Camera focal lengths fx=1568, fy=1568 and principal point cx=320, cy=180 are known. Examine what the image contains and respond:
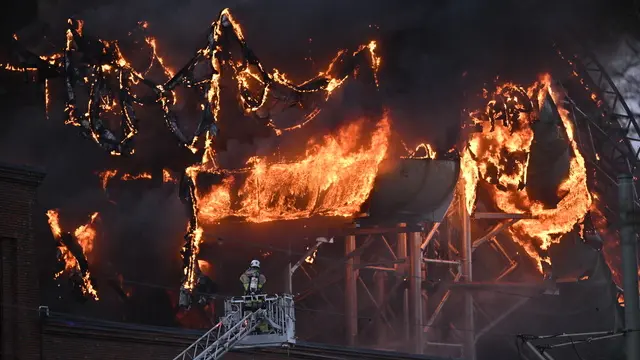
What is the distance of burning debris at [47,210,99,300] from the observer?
1491 inches

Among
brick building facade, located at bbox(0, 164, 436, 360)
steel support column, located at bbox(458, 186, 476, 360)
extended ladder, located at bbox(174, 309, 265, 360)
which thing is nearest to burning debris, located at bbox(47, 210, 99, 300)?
brick building facade, located at bbox(0, 164, 436, 360)

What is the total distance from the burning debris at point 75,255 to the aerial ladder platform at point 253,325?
11437mm

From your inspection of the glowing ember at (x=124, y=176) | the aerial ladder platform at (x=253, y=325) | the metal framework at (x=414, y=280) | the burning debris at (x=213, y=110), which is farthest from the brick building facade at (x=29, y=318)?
the metal framework at (x=414, y=280)

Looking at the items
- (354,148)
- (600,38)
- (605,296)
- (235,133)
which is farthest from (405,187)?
(600,38)

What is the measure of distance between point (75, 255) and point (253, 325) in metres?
12.5

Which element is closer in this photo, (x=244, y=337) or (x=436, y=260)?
(x=244, y=337)

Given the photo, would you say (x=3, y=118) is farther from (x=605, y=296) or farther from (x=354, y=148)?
(x=605, y=296)

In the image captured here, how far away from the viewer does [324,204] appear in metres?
40.2

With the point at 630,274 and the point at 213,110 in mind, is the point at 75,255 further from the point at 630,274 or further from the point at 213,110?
the point at 630,274

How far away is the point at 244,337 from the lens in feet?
87.5

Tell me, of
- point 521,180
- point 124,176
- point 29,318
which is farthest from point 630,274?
point 521,180

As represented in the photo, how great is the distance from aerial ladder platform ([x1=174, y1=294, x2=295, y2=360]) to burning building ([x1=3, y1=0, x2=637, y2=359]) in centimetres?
893

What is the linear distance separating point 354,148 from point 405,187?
206cm

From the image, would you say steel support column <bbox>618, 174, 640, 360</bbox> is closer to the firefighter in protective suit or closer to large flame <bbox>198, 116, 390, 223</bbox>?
the firefighter in protective suit
